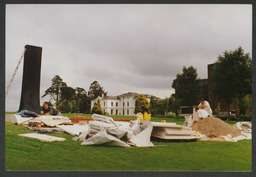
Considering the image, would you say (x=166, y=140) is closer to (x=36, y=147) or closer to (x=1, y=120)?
(x=36, y=147)

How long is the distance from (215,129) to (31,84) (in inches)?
304

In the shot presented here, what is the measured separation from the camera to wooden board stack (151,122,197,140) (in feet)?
17.9

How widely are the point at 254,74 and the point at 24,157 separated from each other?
4.19 m

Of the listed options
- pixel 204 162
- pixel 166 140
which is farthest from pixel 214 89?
pixel 204 162

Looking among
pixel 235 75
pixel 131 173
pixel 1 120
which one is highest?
pixel 235 75

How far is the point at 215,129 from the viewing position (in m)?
6.41

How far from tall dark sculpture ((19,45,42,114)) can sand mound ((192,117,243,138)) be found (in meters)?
7.04

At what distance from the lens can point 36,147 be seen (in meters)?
4.14

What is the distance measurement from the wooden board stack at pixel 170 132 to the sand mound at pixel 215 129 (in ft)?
3.50

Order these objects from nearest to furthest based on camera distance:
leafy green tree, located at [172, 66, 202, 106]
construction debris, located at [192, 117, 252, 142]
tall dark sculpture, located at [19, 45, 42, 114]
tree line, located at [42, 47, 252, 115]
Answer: construction debris, located at [192, 117, 252, 142]
tree line, located at [42, 47, 252, 115]
tall dark sculpture, located at [19, 45, 42, 114]
leafy green tree, located at [172, 66, 202, 106]

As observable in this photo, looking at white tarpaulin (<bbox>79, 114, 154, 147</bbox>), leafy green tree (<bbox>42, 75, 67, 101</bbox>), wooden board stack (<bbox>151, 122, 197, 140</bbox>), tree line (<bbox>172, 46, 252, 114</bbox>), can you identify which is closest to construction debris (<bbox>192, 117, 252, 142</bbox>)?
wooden board stack (<bbox>151, 122, 197, 140</bbox>)

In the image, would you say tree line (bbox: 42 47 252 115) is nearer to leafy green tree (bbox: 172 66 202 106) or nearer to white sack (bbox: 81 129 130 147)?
leafy green tree (bbox: 172 66 202 106)

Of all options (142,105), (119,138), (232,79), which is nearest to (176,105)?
(232,79)

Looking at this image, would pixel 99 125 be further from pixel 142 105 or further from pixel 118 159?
pixel 142 105
